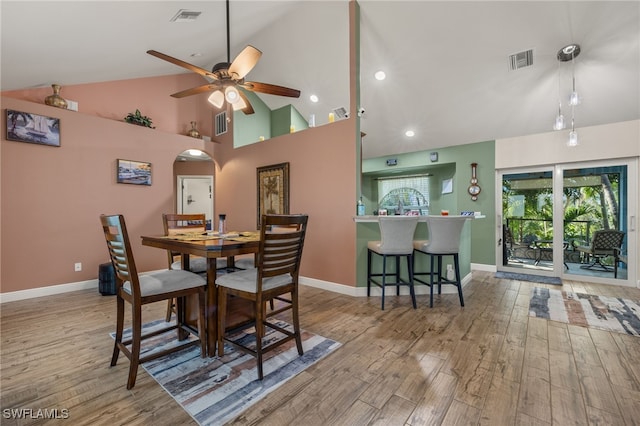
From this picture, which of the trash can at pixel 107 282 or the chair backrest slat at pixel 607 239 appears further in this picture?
the chair backrest slat at pixel 607 239

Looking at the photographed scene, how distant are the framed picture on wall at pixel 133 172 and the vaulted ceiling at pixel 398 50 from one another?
4.25ft

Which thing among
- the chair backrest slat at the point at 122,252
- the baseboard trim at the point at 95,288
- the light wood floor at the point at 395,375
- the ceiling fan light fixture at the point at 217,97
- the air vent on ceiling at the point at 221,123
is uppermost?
the air vent on ceiling at the point at 221,123

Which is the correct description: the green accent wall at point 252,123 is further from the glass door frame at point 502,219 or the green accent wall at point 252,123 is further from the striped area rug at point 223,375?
→ the glass door frame at point 502,219

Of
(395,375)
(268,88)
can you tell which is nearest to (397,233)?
(395,375)

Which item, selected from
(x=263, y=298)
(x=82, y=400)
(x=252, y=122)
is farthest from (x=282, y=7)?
(x=82, y=400)

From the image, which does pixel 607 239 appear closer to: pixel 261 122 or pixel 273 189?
pixel 273 189

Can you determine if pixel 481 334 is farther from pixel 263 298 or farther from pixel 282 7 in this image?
pixel 282 7

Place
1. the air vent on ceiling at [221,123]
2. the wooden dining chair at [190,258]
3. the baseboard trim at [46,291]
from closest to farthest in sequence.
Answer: the wooden dining chair at [190,258], the baseboard trim at [46,291], the air vent on ceiling at [221,123]

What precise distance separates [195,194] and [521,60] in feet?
23.1

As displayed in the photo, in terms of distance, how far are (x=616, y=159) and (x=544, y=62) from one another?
197 centimetres

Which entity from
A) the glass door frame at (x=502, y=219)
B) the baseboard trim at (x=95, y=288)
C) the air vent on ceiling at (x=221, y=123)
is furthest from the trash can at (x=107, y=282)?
the glass door frame at (x=502, y=219)

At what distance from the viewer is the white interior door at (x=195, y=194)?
6.87 metres

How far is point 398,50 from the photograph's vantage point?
3.95 meters

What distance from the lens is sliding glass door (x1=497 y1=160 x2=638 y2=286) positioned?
13.4 ft
